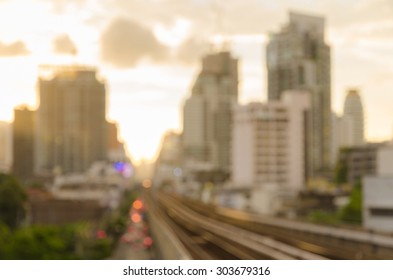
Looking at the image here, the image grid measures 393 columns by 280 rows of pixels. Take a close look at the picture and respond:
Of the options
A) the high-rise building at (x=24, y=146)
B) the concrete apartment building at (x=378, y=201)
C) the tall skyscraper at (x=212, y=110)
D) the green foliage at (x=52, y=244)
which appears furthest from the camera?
the green foliage at (x=52, y=244)

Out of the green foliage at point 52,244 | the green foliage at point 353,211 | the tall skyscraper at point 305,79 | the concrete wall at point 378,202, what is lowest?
the green foliage at point 52,244

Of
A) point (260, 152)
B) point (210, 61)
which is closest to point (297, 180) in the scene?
point (260, 152)

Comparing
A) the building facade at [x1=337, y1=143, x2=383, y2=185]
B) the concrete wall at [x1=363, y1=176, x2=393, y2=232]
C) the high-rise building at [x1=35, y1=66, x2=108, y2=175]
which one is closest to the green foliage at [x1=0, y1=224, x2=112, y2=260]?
the high-rise building at [x1=35, y1=66, x2=108, y2=175]

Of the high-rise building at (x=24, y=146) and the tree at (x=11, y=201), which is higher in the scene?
the high-rise building at (x=24, y=146)

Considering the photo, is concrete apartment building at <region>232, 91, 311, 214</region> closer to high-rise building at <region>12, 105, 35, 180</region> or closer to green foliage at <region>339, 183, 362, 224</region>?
green foliage at <region>339, 183, 362, 224</region>

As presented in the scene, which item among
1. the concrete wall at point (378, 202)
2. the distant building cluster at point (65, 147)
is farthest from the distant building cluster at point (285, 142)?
the concrete wall at point (378, 202)

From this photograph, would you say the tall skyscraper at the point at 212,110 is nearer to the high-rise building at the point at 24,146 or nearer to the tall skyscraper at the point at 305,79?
the high-rise building at the point at 24,146
